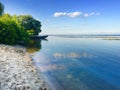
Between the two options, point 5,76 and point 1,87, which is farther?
point 5,76

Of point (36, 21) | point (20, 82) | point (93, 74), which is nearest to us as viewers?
point (20, 82)

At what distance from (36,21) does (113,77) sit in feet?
300

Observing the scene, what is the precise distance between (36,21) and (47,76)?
90.9m

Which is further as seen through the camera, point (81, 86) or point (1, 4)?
point (1, 4)

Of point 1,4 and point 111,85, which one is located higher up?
point 1,4

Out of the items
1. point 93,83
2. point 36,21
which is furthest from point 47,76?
point 36,21

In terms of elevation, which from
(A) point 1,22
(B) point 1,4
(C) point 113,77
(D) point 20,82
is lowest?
A: (C) point 113,77

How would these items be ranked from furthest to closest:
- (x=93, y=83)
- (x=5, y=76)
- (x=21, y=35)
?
1. (x=21, y=35)
2. (x=93, y=83)
3. (x=5, y=76)

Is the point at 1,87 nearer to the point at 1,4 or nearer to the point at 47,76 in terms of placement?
the point at 47,76

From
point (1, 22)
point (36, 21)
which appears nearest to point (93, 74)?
point (1, 22)

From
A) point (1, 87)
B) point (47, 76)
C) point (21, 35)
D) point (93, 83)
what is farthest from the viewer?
point (21, 35)

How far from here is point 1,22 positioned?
45.7 meters

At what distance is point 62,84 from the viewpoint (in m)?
17.3

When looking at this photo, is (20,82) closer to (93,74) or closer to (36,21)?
(93,74)
